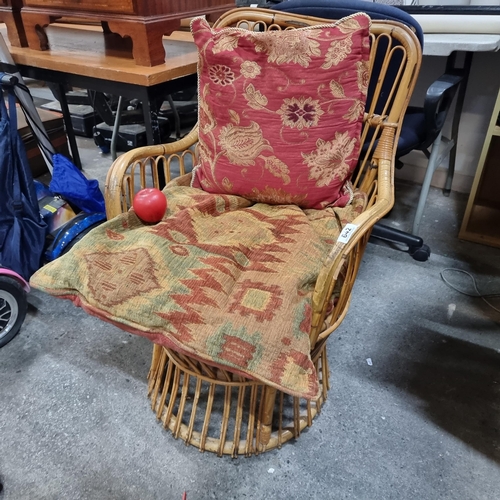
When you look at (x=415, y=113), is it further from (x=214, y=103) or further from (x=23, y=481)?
(x=23, y=481)

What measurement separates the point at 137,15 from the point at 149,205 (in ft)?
1.92

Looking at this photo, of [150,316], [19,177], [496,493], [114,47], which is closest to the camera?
[150,316]

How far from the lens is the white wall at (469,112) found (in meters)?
1.82

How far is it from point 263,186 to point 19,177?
837mm

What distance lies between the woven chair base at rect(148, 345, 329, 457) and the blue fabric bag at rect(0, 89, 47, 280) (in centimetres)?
63

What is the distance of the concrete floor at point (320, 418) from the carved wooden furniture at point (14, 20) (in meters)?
0.89

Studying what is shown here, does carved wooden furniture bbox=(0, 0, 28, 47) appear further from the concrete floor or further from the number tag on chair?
the number tag on chair

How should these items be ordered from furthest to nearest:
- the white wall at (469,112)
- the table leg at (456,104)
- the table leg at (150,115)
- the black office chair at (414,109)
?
the white wall at (469,112), the table leg at (456,104), the table leg at (150,115), the black office chair at (414,109)

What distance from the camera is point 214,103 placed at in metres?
1.06

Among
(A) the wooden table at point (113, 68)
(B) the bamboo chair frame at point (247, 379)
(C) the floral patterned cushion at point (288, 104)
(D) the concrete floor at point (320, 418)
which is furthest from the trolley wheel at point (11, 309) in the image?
(C) the floral patterned cushion at point (288, 104)

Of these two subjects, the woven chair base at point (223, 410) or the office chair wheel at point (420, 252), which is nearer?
the woven chair base at point (223, 410)

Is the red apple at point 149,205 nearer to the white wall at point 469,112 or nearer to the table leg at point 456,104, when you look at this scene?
the table leg at point 456,104

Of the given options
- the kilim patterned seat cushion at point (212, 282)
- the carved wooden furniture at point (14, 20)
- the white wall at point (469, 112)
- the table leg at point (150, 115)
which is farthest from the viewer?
the white wall at point (469, 112)

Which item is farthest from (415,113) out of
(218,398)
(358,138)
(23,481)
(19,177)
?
(23,481)
